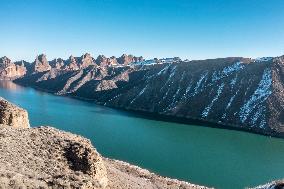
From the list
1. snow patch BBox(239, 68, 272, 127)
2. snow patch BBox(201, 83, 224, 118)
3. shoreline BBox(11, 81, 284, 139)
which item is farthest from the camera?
snow patch BBox(201, 83, 224, 118)

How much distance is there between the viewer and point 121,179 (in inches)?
1789

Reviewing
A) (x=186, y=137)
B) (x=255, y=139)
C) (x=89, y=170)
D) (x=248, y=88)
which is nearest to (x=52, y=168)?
(x=89, y=170)

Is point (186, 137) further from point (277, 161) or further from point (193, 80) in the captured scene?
point (193, 80)

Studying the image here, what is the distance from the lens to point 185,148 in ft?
315

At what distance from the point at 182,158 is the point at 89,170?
171 feet

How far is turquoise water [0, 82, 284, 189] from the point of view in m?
73.2

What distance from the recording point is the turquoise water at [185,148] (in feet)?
240

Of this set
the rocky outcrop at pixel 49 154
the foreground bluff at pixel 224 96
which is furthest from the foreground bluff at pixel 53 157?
the foreground bluff at pixel 224 96

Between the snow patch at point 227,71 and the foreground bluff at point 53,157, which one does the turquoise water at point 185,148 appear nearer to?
the foreground bluff at point 53,157

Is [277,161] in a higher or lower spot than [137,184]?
lower

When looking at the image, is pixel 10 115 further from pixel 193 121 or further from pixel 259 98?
pixel 259 98

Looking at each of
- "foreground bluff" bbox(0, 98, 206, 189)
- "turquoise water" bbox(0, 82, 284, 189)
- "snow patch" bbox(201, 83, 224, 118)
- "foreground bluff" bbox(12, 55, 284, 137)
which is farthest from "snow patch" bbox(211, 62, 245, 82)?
"foreground bluff" bbox(0, 98, 206, 189)

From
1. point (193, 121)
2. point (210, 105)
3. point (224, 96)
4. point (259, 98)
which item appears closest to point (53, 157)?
point (193, 121)

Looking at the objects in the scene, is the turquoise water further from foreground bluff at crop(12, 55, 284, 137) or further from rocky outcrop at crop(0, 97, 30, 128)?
rocky outcrop at crop(0, 97, 30, 128)
